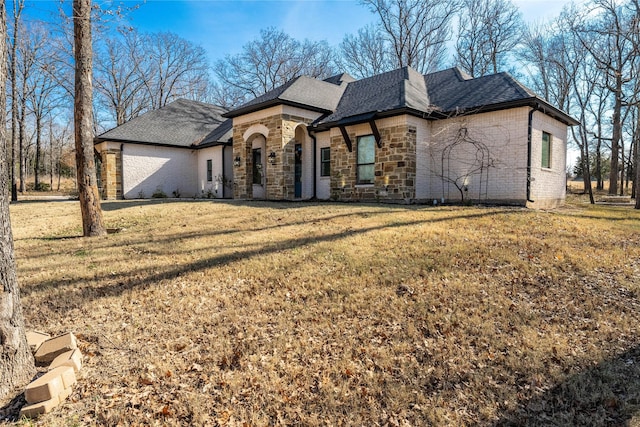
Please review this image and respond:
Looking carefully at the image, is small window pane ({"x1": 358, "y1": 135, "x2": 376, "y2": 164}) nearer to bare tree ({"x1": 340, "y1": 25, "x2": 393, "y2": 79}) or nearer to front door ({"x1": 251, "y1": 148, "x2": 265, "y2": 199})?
front door ({"x1": 251, "y1": 148, "x2": 265, "y2": 199})

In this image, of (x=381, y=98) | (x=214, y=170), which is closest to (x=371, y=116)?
(x=381, y=98)

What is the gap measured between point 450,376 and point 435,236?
391cm

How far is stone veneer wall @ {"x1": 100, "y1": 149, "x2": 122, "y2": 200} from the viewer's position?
1789 cm

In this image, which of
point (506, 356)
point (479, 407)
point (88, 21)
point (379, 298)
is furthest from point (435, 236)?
point (88, 21)

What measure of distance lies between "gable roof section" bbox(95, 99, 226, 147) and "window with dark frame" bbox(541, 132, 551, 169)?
1471cm

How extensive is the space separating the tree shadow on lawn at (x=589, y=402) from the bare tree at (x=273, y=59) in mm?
30410

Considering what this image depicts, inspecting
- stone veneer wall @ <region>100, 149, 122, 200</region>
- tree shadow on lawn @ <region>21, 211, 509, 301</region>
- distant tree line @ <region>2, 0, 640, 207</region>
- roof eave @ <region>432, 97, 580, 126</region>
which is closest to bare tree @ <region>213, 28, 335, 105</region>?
distant tree line @ <region>2, 0, 640, 207</region>

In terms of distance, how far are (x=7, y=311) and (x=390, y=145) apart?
1109 cm

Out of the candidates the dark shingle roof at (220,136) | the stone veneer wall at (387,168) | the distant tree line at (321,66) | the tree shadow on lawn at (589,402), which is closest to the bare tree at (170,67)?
the distant tree line at (321,66)

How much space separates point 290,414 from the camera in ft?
8.65

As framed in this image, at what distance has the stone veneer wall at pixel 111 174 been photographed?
1789 centimetres

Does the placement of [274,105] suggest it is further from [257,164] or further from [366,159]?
[366,159]

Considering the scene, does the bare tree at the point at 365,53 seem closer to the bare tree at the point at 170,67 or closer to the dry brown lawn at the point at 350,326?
the bare tree at the point at 170,67

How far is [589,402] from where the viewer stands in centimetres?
267
